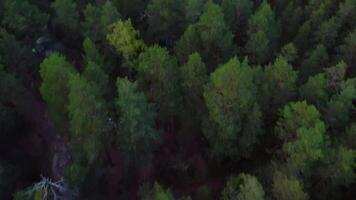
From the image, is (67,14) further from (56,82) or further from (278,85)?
(278,85)

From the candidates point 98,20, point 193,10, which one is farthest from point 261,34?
point 98,20

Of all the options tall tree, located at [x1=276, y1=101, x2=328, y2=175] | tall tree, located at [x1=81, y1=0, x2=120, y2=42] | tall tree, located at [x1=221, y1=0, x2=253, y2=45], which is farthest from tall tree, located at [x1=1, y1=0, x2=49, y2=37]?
tall tree, located at [x1=276, y1=101, x2=328, y2=175]

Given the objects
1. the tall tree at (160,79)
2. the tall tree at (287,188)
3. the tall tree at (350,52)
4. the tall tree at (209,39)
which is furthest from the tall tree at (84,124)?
the tall tree at (350,52)

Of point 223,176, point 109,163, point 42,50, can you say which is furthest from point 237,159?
point 42,50

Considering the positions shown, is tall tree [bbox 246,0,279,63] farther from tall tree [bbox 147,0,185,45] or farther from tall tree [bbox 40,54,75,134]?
tall tree [bbox 40,54,75,134]

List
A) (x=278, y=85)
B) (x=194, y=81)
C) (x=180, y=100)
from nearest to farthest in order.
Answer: (x=278, y=85)
(x=194, y=81)
(x=180, y=100)
